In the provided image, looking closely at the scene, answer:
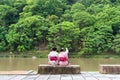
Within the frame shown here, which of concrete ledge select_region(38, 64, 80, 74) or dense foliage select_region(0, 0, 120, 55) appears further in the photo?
dense foliage select_region(0, 0, 120, 55)

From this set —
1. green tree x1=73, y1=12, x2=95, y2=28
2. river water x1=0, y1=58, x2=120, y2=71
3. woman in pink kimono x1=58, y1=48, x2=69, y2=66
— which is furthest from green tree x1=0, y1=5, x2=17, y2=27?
woman in pink kimono x1=58, y1=48, x2=69, y2=66

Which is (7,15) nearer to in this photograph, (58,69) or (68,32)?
(68,32)

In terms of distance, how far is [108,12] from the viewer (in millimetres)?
43750

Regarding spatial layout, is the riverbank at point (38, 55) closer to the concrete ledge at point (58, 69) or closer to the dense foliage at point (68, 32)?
the dense foliage at point (68, 32)

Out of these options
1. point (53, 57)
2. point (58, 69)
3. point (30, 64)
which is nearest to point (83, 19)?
point (30, 64)

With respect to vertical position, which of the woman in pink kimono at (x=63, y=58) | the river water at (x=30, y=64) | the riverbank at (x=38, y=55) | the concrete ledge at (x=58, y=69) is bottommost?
the river water at (x=30, y=64)

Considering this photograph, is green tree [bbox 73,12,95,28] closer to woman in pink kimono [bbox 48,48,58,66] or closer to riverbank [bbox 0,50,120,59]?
riverbank [bbox 0,50,120,59]

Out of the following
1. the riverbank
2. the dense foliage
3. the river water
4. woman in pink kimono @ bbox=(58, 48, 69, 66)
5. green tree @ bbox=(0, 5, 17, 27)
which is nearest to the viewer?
woman in pink kimono @ bbox=(58, 48, 69, 66)

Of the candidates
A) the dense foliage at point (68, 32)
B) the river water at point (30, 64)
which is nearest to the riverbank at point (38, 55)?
the dense foliage at point (68, 32)

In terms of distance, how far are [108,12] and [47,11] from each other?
39.6 ft

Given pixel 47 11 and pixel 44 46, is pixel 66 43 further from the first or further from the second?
pixel 47 11

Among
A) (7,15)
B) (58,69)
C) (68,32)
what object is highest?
(7,15)

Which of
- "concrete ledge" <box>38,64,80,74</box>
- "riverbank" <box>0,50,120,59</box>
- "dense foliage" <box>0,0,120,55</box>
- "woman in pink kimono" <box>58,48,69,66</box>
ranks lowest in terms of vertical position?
"riverbank" <box>0,50,120,59</box>

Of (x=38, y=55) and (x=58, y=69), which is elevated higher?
(x=58, y=69)
